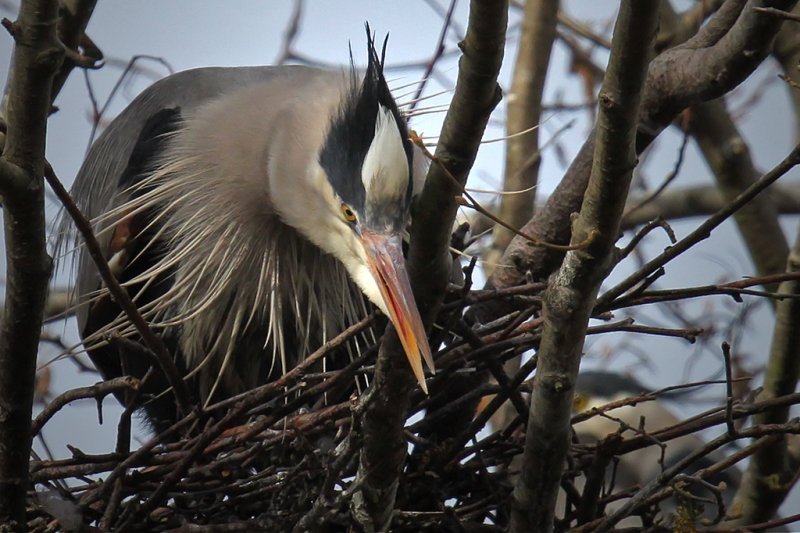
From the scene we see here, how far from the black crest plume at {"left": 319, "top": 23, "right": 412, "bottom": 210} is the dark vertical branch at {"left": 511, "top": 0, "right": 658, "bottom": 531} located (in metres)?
0.55

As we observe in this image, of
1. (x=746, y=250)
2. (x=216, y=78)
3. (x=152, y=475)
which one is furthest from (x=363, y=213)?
(x=746, y=250)

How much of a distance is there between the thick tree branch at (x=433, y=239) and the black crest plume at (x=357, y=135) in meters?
0.41

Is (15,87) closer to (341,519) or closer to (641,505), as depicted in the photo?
(341,519)

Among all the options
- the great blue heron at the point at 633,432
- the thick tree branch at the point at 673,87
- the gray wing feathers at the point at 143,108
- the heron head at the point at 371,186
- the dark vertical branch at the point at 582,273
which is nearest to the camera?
the dark vertical branch at the point at 582,273

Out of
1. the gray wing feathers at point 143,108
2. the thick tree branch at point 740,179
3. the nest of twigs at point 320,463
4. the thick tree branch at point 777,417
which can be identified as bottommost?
the nest of twigs at point 320,463

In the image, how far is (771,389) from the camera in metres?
2.36

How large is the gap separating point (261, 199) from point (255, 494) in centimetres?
75

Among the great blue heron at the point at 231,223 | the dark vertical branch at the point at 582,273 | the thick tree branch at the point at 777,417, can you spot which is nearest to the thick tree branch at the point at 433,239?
the dark vertical branch at the point at 582,273

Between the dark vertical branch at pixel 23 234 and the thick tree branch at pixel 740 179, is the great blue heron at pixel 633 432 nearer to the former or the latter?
the thick tree branch at pixel 740 179

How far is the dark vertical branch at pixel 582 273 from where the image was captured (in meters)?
1.37

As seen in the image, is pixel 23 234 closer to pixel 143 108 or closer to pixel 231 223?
pixel 231 223

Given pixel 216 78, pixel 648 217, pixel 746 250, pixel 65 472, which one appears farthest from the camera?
pixel 648 217

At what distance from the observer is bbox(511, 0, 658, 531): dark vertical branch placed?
1.37 metres

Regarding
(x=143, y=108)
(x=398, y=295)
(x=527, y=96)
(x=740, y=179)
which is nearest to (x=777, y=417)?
(x=740, y=179)
